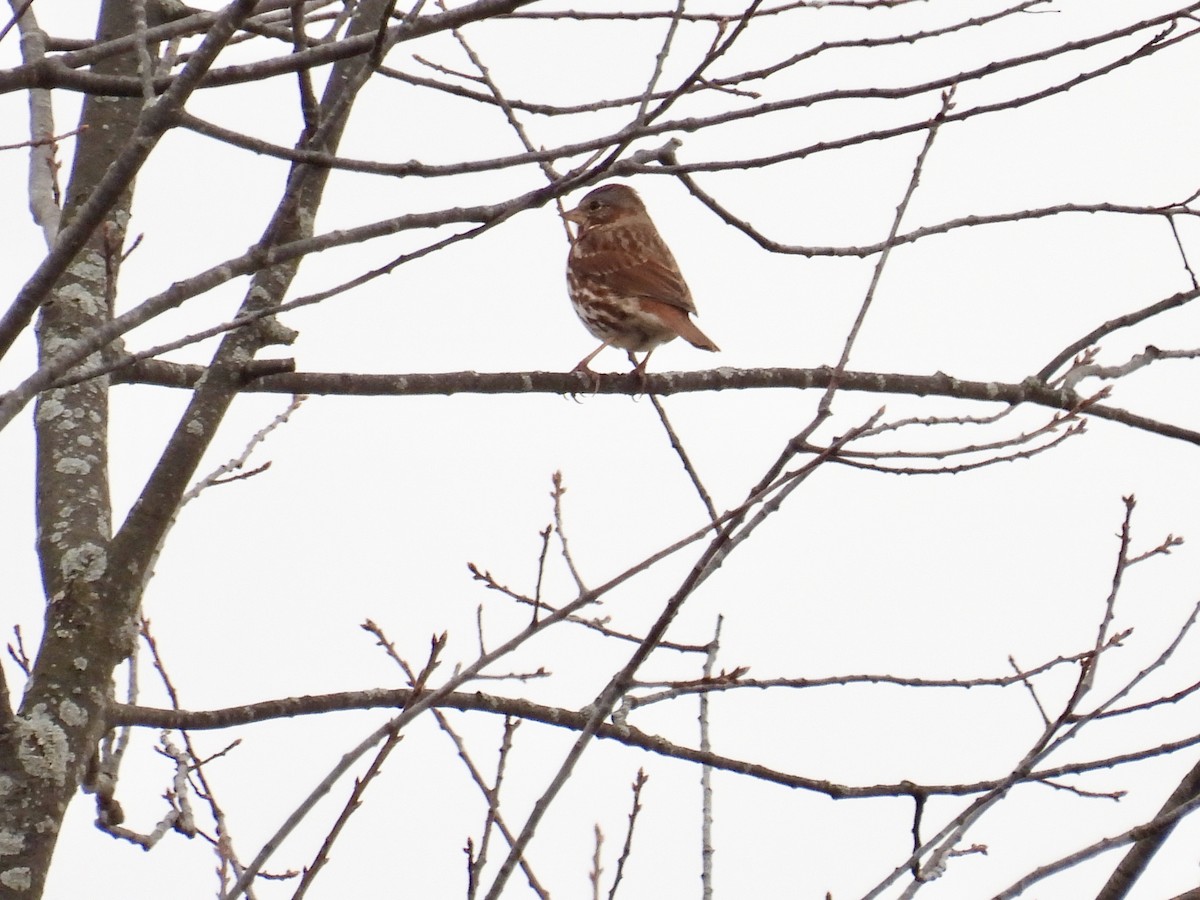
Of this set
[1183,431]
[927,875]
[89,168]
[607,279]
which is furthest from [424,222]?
[607,279]

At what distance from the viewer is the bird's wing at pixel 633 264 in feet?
20.6

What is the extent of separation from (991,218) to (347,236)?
2.02 metres

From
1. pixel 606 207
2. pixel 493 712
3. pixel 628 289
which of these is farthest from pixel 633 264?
pixel 493 712

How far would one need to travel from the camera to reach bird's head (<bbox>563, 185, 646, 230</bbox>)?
7.50 m

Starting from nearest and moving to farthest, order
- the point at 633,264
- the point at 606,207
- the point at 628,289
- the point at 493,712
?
the point at 493,712 < the point at 628,289 < the point at 633,264 < the point at 606,207

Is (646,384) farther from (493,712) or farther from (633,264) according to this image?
(633,264)

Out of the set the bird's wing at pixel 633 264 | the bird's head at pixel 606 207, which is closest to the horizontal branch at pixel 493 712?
the bird's wing at pixel 633 264

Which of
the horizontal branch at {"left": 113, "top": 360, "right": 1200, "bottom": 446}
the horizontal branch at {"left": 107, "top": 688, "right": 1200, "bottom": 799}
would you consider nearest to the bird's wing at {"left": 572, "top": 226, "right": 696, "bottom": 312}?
the horizontal branch at {"left": 113, "top": 360, "right": 1200, "bottom": 446}

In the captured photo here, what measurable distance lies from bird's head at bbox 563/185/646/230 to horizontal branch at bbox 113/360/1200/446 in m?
2.97

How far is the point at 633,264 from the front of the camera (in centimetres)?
659

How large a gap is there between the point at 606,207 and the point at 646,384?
3523mm

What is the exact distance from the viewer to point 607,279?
6.50 metres

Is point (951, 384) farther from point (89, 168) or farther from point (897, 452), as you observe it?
point (89, 168)

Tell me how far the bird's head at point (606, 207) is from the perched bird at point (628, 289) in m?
0.06
